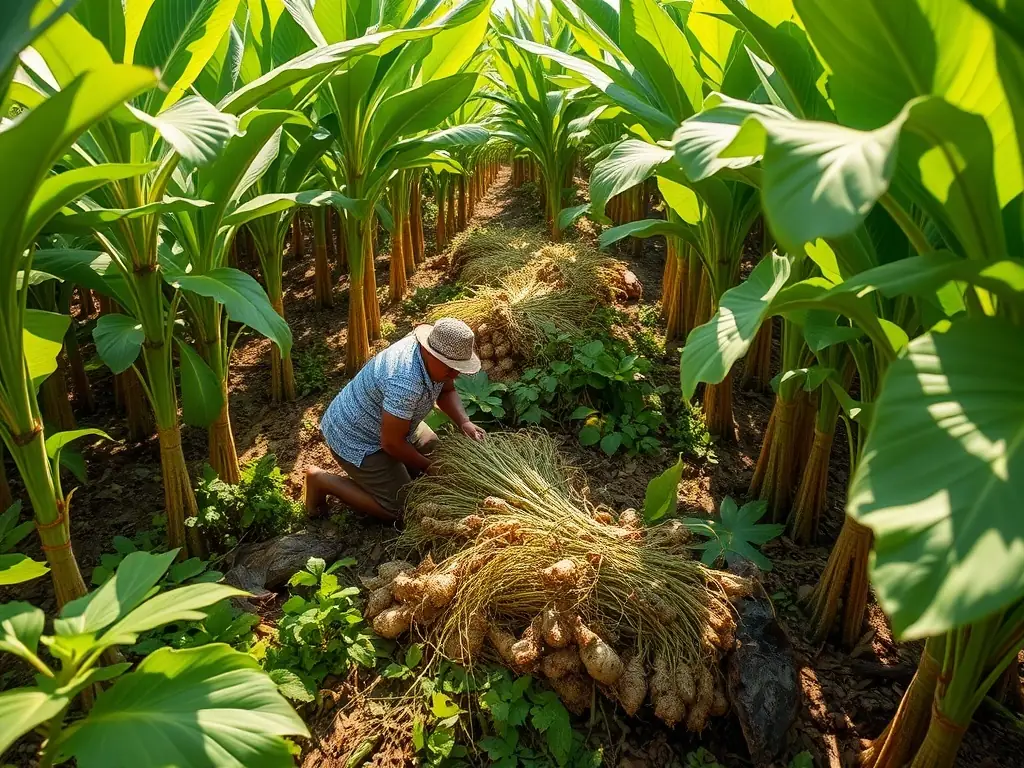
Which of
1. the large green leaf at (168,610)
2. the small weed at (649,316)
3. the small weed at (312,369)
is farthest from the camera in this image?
the small weed at (649,316)

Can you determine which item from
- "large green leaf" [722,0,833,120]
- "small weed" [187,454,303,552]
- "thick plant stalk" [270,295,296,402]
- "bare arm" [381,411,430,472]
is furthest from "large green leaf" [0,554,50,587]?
"thick plant stalk" [270,295,296,402]

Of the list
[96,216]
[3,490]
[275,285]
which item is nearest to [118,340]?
[96,216]

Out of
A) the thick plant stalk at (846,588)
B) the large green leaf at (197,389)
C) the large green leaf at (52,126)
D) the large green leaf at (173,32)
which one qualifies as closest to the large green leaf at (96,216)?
the large green leaf at (52,126)

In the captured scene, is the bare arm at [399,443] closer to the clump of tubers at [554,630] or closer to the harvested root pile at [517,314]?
the clump of tubers at [554,630]

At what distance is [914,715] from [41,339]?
2.11 metres

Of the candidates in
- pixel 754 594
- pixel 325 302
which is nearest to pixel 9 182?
pixel 754 594

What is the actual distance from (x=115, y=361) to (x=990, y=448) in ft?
6.58

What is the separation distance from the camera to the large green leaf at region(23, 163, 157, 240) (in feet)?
4.18

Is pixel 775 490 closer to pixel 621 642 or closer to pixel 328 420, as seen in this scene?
pixel 621 642

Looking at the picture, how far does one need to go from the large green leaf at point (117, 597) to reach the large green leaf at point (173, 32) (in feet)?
4.51

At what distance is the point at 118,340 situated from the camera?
6.38 ft

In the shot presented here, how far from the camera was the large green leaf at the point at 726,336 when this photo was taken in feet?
3.73

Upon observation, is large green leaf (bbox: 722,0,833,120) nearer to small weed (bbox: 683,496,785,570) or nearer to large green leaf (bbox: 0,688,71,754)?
small weed (bbox: 683,496,785,570)

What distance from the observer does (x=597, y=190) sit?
191cm
